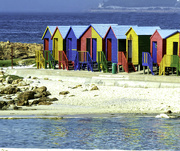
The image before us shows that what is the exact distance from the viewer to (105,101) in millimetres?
32656

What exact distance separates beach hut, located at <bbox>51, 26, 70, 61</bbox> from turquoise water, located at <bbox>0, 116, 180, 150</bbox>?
16513 mm

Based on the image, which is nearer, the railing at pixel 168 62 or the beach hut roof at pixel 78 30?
the railing at pixel 168 62

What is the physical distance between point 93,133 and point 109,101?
244 inches

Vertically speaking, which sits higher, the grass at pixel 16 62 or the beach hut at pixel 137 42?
the beach hut at pixel 137 42

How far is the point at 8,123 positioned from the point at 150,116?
6.99m

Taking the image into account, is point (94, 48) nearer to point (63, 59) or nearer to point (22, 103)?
point (63, 59)

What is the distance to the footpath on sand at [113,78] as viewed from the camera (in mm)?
36750

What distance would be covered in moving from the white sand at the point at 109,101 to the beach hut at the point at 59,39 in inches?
303

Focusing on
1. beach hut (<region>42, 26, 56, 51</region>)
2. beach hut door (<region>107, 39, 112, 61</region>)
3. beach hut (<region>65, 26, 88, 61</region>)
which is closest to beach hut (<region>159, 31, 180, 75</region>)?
beach hut door (<region>107, 39, 112, 61</region>)

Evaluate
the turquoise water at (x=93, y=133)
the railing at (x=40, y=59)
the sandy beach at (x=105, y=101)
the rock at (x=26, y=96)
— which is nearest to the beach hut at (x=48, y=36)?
the railing at (x=40, y=59)

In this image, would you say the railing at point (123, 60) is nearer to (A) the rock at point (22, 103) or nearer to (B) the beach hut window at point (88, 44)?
(B) the beach hut window at point (88, 44)

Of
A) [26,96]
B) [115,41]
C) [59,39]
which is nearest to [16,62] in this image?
[59,39]

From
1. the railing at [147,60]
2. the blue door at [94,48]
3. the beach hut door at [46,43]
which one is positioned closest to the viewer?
the railing at [147,60]

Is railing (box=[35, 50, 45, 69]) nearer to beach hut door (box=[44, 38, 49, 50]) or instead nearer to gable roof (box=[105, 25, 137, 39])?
beach hut door (box=[44, 38, 49, 50])
